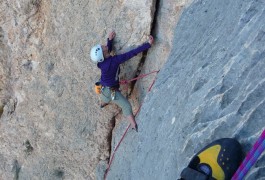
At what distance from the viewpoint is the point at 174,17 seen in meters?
6.62

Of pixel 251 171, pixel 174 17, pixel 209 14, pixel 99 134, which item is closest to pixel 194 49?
pixel 209 14

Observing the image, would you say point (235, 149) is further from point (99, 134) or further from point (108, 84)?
point (99, 134)

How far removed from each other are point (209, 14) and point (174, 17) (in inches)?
36.7

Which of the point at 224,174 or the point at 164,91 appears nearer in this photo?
the point at 224,174

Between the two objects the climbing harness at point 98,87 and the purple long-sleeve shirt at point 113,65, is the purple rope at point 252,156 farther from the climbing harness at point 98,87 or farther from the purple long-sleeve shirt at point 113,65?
the climbing harness at point 98,87

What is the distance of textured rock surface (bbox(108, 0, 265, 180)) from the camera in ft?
14.0

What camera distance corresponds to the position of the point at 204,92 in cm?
492

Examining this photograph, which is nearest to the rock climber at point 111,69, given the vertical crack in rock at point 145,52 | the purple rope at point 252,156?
the vertical crack in rock at point 145,52

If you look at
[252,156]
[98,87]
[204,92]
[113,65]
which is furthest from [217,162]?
[98,87]

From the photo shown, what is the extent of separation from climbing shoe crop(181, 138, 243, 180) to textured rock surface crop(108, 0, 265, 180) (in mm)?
132

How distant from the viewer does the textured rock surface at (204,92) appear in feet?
14.0

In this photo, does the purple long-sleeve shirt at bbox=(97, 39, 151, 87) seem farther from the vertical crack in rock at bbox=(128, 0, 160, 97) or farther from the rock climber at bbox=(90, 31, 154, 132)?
the vertical crack in rock at bbox=(128, 0, 160, 97)

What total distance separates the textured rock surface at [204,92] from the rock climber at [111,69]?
387mm

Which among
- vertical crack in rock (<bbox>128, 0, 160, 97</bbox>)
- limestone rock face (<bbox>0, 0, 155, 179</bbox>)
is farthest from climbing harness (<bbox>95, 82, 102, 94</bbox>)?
vertical crack in rock (<bbox>128, 0, 160, 97</bbox>)
